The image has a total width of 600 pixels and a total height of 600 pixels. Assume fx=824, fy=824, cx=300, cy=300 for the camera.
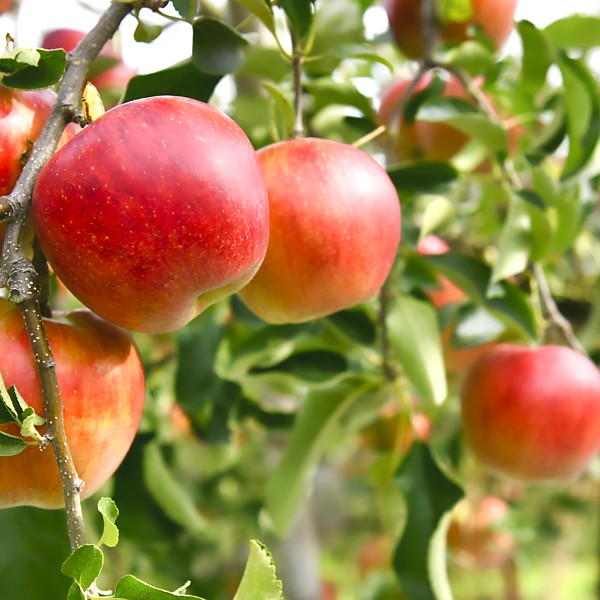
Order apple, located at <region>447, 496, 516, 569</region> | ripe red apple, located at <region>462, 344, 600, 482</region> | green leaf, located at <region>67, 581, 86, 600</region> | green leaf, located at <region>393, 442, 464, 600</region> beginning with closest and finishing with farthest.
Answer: green leaf, located at <region>67, 581, 86, 600</region>
green leaf, located at <region>393, 442, 464, 600</region>
ripe red apple, located at <region>462, 344, 600, 482</region>
apple, located at <region>447, 496, 516, 569</region>

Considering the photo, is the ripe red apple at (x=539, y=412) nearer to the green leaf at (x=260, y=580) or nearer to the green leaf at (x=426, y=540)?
the green leaf at (x=426, y=540)

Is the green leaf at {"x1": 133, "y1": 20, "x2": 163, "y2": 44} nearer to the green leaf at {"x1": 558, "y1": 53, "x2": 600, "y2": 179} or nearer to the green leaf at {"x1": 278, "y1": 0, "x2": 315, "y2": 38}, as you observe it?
the green leaf at {"x1": 278, "y1": 0, "x2": 315, "y2": 38}

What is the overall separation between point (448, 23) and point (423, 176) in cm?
40

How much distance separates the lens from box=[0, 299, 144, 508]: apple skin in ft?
1.69

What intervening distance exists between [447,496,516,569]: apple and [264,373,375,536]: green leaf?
3.07 ft

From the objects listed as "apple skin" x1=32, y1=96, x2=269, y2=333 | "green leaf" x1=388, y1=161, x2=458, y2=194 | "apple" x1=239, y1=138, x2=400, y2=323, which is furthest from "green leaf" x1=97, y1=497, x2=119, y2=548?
"green leaf" x1=388, y1=161, x2=458, y2=194

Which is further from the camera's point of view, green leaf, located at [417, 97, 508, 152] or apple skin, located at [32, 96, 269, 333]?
green leaf, located at [417, 97, 508, 152]

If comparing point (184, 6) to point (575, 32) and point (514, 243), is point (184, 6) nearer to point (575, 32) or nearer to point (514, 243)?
point (514, 243)

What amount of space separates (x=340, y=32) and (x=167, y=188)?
1.98 feet

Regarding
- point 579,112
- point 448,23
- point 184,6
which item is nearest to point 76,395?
point 184,6

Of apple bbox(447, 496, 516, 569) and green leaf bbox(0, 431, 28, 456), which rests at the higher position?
green leaf bbox(0, 431, 28, 456)

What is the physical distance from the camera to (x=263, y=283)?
66 centimetres

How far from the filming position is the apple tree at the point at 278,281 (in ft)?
1.65

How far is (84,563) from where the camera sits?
0.44 m
